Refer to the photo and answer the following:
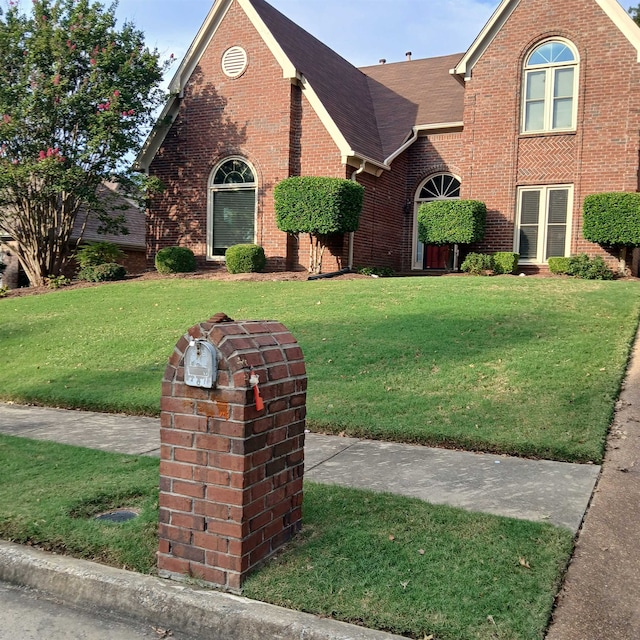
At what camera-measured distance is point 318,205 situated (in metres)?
15.4

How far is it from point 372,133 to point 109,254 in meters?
8.58

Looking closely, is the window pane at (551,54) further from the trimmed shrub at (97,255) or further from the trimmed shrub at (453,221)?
the trimmed shrub at (97,255)

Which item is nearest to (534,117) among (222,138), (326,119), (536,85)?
(536,85)

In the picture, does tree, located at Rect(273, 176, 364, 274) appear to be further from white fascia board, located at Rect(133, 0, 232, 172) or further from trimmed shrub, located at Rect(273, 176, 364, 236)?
white fascia board, located at Rect(133, 0, 232, 172)

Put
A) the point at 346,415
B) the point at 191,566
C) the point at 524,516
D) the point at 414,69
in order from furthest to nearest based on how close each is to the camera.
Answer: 1. the point at 414,69
2. the point at 346,415
3. the point at 524,516
4. the point at 191,566

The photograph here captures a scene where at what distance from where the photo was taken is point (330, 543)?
3520 mm

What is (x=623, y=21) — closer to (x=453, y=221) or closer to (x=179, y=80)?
(x=453, y=221)

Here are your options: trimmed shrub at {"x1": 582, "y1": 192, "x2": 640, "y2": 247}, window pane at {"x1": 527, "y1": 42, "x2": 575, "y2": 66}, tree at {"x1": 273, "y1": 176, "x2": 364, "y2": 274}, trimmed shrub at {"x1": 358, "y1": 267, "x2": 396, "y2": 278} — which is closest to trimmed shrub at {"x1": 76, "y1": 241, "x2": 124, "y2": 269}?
tree at {"x1": 273, "y1": 176, "x2": 364, "y2": 274}

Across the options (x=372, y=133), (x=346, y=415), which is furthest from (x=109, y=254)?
(x=346, y=415)

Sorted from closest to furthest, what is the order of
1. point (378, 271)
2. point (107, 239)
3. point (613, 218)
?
point (613, 218) < point (378, 271) < point (107, 239)

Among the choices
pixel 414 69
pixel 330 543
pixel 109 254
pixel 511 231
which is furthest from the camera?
pixel 414 69

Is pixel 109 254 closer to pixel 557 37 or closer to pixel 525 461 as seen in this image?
pixel 557 37

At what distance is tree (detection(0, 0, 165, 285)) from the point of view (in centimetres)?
1711

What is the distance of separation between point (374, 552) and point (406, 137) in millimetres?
16933
